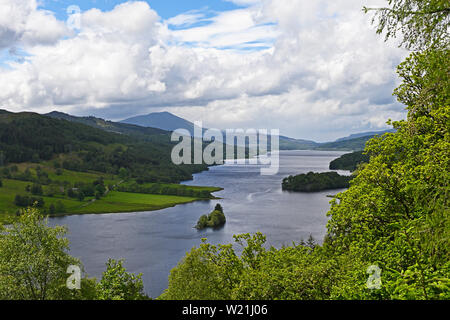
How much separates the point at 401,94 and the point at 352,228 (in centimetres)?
724

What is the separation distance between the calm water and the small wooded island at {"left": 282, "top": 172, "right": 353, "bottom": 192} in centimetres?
1202

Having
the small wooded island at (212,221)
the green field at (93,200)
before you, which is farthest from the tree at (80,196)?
Answer: the small wooded island at (212,221)

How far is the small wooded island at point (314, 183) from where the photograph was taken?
498 ft

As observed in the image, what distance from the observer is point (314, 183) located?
511ft

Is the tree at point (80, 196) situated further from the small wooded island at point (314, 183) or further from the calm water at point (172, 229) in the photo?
the small wooded island at point (314, 183)

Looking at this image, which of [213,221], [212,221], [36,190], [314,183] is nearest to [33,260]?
[212,221]

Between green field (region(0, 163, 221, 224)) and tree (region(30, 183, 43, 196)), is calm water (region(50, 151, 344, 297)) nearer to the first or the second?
green field (region(0, 163, 221, 224))

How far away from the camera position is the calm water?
67688 mm

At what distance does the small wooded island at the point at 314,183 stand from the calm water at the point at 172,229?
12.0 m

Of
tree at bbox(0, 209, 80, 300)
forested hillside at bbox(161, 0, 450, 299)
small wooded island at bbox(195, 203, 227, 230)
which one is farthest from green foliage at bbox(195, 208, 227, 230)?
forested hillside at bbox(161, 0, 450, 299)

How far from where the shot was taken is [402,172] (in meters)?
13.8

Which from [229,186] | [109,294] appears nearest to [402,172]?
[109,294]
